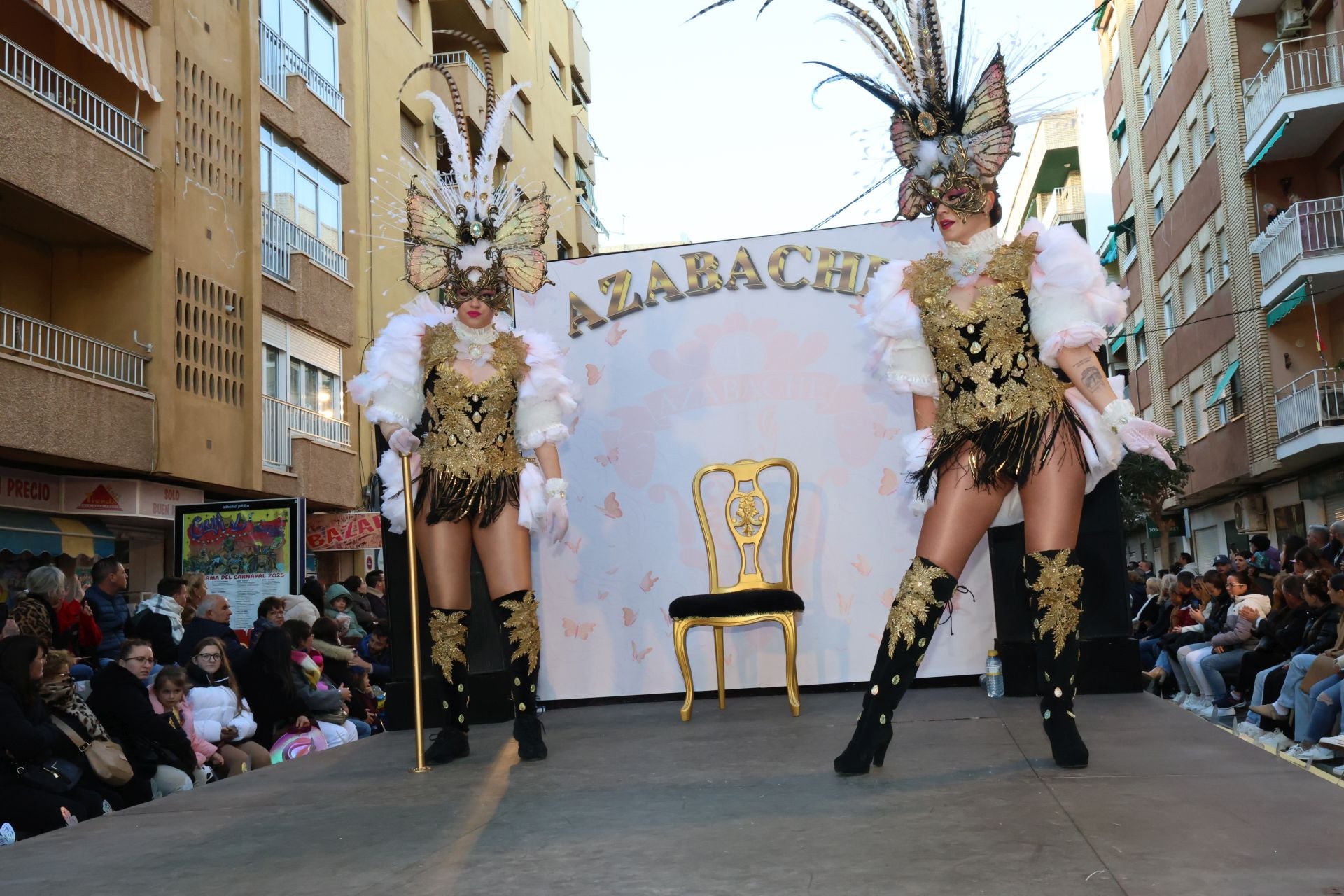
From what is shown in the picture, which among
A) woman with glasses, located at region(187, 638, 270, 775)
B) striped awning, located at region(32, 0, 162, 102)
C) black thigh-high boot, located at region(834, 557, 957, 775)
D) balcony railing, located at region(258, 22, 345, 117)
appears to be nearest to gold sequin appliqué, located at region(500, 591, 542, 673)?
black thigh-high boot, located at region(834, 557, 957, 775)

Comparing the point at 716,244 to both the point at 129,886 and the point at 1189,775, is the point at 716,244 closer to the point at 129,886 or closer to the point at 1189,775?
the point at 1189,775

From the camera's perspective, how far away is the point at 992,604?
19.2 feet

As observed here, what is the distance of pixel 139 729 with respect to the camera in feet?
17.6

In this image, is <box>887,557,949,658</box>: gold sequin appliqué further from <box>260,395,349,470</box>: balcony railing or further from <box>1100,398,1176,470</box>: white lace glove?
<box>260,395,349,470</box>: balcony railing

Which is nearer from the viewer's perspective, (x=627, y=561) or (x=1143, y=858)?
(x=1143, y=858)

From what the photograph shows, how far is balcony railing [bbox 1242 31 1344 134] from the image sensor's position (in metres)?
17.0

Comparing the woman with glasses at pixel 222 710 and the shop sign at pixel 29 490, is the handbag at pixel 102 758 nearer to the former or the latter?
the woman with glasses at pixel 222 710

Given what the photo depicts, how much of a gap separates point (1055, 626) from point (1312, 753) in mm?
3220

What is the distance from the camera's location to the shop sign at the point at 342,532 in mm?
17094

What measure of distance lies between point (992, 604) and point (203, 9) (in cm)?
1224

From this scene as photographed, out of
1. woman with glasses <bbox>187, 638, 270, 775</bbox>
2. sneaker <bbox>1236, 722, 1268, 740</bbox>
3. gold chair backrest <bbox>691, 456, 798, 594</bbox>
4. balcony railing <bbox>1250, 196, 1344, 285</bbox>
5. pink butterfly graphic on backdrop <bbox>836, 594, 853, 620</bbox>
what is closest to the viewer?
gold chair backrest <bbox>691, 456, 798, 594</bbox>

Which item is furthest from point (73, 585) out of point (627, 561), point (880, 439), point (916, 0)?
point (916, 0)

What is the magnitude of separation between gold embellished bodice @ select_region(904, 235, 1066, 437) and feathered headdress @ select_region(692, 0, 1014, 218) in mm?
251

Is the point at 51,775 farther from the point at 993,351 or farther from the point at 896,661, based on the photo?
the point at 993,351
